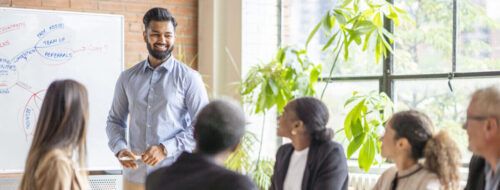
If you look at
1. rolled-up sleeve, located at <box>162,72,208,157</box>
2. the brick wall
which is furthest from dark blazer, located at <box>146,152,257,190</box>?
the brick wall

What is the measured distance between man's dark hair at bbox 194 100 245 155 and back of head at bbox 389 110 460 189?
84cm

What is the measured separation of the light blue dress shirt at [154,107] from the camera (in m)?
4.16

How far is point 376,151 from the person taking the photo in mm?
4902

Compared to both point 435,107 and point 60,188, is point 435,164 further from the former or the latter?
point 435,107

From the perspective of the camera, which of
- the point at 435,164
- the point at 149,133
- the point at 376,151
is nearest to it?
the point at 435,164

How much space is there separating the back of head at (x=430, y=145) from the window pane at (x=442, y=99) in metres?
1.86

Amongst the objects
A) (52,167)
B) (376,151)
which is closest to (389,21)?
(376,151)

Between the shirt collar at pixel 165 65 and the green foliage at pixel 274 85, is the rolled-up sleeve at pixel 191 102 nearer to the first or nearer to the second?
the shirt collar at pixel 165 65

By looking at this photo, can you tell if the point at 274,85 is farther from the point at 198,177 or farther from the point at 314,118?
the point at 198,177

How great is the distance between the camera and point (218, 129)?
8.43ft

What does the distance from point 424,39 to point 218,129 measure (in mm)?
3104

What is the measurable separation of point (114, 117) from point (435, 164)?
6.10ft

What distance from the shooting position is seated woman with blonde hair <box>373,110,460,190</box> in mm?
3094

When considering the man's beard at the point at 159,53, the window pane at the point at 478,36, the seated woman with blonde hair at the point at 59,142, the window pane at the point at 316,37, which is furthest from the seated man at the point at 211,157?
the window pane at the point at 316,37
